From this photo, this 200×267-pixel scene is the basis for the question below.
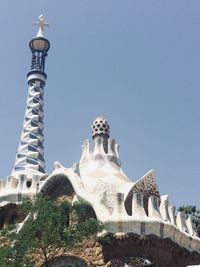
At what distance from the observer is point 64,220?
11.6 metres

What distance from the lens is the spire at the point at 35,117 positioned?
73.2 ft

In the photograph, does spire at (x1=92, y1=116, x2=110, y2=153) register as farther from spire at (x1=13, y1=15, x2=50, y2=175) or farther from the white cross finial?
the white cross finial

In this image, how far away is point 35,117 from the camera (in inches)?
973

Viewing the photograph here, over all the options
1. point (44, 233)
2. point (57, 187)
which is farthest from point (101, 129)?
point (44, 233)

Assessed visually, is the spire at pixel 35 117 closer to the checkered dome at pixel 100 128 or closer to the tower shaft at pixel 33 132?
the tower shaft at pixel 33 132

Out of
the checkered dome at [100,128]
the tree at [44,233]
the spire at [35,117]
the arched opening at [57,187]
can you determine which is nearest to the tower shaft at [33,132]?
the spire at [35,117]

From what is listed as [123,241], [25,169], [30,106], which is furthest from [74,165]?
[30,106]

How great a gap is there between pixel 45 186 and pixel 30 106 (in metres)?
10.7

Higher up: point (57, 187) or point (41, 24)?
point (41, 24)

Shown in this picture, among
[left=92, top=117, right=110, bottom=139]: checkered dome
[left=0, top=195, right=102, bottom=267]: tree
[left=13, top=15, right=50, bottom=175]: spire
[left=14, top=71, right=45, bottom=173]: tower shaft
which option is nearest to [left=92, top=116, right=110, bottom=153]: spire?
[left=92, top=117, right=110, bottom=139]: checkered dome

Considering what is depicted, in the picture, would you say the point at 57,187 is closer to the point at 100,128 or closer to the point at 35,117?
the point at 100,128

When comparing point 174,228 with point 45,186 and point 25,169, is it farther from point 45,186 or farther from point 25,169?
point 25,169

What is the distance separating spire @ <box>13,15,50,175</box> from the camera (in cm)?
2230

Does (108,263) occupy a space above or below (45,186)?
below
